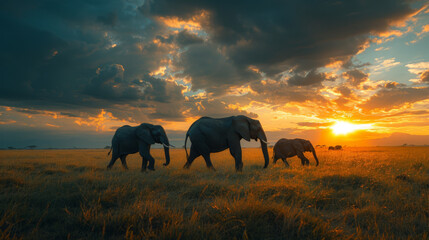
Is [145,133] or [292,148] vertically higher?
[145,133]

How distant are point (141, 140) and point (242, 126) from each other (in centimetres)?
578

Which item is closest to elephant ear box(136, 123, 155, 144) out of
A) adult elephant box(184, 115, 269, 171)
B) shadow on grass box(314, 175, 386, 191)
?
adult elephant box(184, 115, 269, 171)

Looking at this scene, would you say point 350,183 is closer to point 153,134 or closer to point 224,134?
point 224,134

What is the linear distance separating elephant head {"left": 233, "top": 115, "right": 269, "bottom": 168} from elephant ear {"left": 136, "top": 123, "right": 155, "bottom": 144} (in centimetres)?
485

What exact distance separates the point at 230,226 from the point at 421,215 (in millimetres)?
4193

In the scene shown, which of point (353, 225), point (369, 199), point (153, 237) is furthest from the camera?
point (369, 199)

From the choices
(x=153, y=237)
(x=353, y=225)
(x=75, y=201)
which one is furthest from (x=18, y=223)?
(x=353, y=225)

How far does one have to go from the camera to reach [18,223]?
412cm

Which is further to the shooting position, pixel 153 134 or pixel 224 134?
pixel 153 134

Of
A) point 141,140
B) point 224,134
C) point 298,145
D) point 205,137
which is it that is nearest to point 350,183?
point 224,134

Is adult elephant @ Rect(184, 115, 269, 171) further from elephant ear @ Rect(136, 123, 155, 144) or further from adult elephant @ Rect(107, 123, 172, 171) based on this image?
elephant ear @ Rect(136, 123, 155, 144)

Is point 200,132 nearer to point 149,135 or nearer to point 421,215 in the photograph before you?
point 149,135

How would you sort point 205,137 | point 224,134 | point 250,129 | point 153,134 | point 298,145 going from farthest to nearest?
point 298,145
point 153,134
point 250,129
point 205,137
point 224,134

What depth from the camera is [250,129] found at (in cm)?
1240
